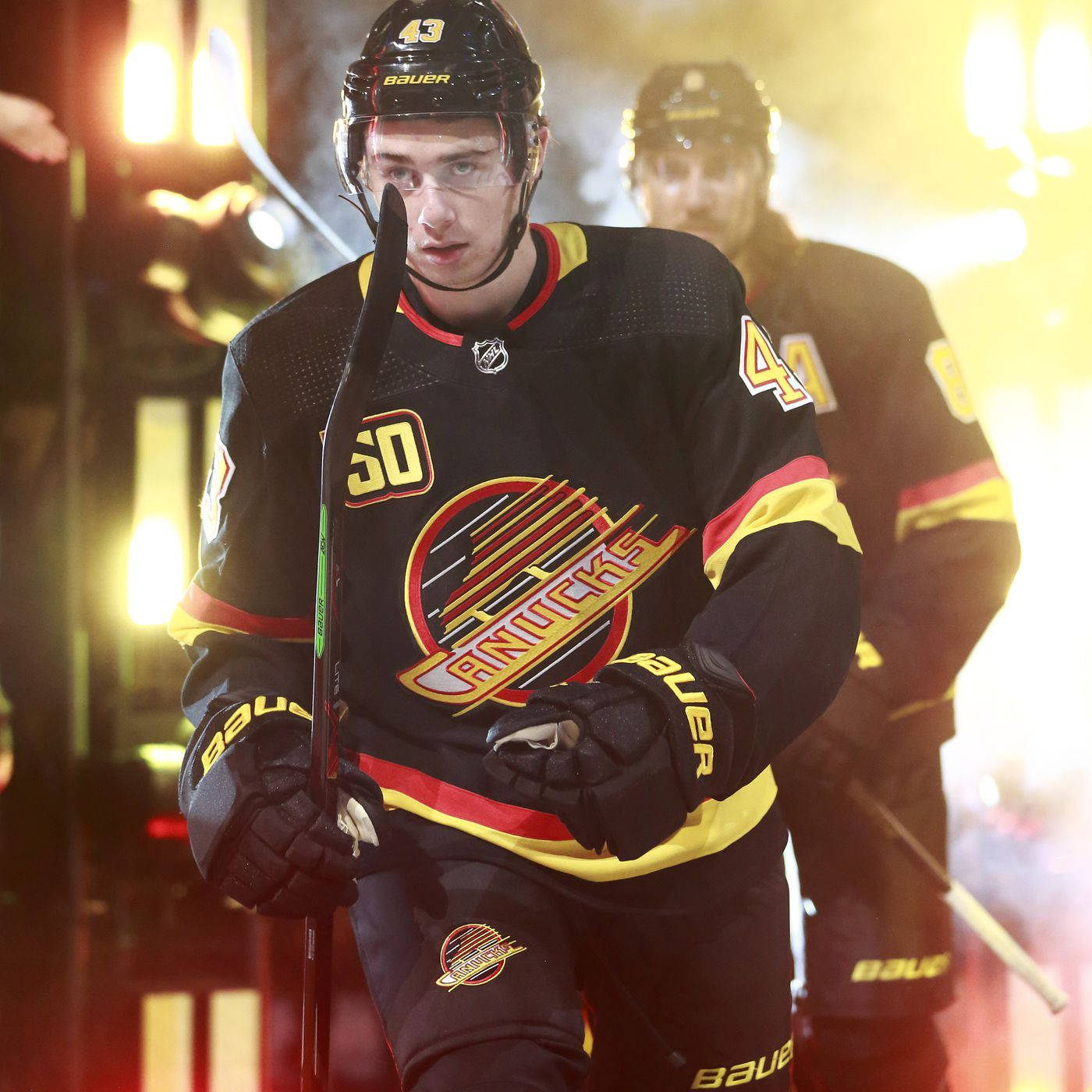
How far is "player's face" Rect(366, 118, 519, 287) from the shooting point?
1402mm

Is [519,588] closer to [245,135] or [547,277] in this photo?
[547,277]

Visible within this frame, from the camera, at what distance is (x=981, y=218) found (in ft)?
8.40

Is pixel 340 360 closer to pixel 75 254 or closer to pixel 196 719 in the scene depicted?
pixel 196 719

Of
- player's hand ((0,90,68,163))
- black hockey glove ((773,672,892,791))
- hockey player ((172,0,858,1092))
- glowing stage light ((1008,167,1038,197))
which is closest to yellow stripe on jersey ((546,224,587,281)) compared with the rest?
hockey player ((172,0,858,1092))

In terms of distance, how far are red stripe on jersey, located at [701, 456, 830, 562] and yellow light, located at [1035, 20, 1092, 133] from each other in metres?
1.58

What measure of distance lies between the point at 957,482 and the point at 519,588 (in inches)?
39.6

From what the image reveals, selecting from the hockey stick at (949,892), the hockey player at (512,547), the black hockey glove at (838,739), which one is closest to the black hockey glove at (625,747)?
the hockey player at (512,547)

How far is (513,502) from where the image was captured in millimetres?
1446

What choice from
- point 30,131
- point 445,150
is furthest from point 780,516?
point 30,131

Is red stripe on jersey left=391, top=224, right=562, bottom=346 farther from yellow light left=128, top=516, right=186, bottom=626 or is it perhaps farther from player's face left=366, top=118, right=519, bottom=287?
yellow light left=128, top=516, right=186, bottom=626

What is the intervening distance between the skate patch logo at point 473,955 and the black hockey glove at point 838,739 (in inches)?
38.0

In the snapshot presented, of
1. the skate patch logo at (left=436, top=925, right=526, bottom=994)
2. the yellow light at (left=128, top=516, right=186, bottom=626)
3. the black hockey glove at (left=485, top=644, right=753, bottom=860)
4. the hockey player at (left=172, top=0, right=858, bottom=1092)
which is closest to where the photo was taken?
the black hockey glove at (left=485, top=644, right=753, bottom=860)

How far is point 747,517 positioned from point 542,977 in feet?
1.70

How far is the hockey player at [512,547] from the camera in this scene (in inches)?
54.4
